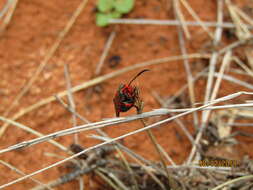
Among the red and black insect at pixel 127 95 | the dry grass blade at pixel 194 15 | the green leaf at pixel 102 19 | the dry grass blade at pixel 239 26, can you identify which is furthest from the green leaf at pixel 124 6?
the red and black insect at pixel 127 95

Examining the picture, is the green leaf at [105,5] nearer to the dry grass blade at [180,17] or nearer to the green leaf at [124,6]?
the green leaf at [124,6]

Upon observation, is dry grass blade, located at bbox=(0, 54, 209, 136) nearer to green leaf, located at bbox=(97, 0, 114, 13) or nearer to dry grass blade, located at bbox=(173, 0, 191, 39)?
dry grass blade, located at bbox=(173, 0, 191, 39)

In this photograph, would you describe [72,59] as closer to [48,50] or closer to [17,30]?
[48,50]

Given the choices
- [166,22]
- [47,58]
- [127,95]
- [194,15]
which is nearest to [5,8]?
[47,58]

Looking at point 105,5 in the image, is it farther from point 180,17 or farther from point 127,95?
point 127,95

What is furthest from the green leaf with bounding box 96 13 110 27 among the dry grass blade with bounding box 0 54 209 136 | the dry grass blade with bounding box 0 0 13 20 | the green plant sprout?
the dry grass blade with bounding box 0 0 13 20
